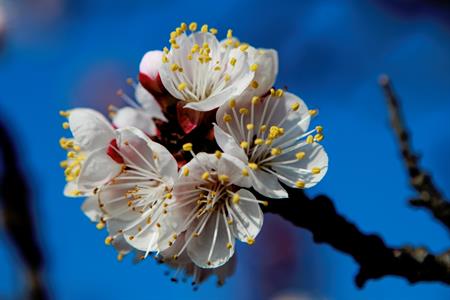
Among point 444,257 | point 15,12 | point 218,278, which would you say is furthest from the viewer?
point 15,12

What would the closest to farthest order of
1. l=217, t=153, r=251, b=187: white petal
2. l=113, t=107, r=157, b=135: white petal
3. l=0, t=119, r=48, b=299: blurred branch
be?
l=217, t=153, r=251, b=187: white petal
l=113, t=107, r=157, b=135: white petal
l=0, t=119, r=48, b=299: blurred branch

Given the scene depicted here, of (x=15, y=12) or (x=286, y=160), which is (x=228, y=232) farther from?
(x=15, y=12)

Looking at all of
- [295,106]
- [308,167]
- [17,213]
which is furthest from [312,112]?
[17,213]

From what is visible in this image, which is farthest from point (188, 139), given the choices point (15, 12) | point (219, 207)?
point (15, 12)

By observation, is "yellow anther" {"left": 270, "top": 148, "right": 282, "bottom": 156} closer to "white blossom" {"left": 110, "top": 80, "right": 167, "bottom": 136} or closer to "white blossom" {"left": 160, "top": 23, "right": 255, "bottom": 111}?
"white blossom" {"left": 160, "top": 23, "right": 255, "bottom": 111}

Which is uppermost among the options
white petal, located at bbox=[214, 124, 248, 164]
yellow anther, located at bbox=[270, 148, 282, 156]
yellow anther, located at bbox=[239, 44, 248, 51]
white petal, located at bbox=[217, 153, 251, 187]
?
yellow anther, located at bbox=[239, 44, 248, 51]

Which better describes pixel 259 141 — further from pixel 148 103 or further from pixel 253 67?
pixel 148 103

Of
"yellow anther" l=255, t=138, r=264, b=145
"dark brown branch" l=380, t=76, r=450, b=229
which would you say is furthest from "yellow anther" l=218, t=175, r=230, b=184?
"dark brown branch" l=380, t=76, r=450, b=229

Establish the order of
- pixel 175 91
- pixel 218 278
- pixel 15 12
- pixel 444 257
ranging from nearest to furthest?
1. pixel 444 257
2. pixel 175 91
3. pixel 218 278
4. pixel 15 12
